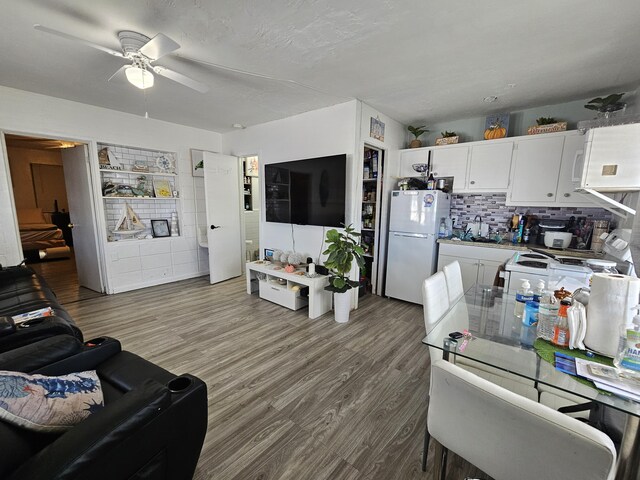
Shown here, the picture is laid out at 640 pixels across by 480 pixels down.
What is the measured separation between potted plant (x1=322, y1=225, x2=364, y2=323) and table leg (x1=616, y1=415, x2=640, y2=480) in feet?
6.95

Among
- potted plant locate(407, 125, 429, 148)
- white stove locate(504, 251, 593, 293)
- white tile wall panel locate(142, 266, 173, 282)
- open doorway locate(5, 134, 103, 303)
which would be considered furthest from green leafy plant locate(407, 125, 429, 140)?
open doorway locate(5, 134, 103, 303)

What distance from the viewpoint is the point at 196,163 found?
4.48m

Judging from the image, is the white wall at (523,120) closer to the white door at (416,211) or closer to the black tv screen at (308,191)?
the white door at (416,211)

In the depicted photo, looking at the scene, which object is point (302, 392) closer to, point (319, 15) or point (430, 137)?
point (319, 15)

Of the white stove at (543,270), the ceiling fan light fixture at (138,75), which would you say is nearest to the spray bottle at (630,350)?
the white stove at (543,270)

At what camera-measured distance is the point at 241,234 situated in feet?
15.4

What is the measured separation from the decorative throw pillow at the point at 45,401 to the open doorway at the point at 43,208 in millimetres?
3893

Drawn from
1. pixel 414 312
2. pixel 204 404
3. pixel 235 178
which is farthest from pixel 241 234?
pixel 204 404

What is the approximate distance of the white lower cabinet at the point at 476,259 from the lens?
3.00 metres

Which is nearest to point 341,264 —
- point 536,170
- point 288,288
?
point 288,288

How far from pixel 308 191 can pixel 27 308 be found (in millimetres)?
2787

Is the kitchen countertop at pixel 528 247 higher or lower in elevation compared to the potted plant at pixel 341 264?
higher

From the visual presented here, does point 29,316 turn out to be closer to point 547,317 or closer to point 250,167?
point 547,317

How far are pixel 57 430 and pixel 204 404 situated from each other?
47 centimetres
